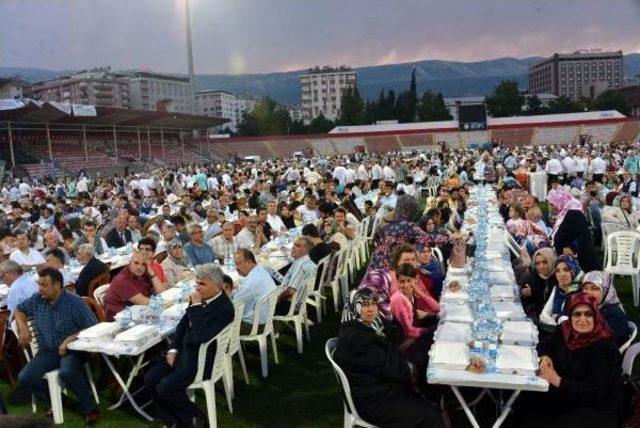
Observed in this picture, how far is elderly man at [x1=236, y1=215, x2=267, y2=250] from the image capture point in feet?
28.3

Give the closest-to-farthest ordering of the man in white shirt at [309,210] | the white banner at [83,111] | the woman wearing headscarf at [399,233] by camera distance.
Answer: the woman wearing headscarf at [399,233] < the man in white shirt at [309,210] < the white banner at [83,111]

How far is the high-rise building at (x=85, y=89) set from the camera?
112 meters

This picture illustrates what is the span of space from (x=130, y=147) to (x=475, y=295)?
167 feet

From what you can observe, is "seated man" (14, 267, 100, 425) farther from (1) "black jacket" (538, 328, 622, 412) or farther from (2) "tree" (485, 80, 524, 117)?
(2) "tree" (485, 80, 524, 117)

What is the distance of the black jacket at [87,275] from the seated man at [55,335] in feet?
4.61

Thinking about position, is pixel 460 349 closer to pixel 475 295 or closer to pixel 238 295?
pixel 475 295

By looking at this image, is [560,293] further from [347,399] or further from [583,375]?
[347,399]

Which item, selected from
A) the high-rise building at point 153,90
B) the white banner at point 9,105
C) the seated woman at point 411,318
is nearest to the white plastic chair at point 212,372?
the seated woman at point 411,318

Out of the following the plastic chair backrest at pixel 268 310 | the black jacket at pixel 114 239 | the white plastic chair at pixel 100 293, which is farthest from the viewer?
the black jacket at pixel 114 239

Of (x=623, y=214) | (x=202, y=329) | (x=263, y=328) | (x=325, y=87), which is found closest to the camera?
(x=202, y=329)

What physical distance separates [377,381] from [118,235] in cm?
667

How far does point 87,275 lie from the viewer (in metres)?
6.44

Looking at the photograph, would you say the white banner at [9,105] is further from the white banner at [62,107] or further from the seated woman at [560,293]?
the seated woman at [560,293]

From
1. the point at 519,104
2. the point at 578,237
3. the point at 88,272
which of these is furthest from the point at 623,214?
the point at 519,104
